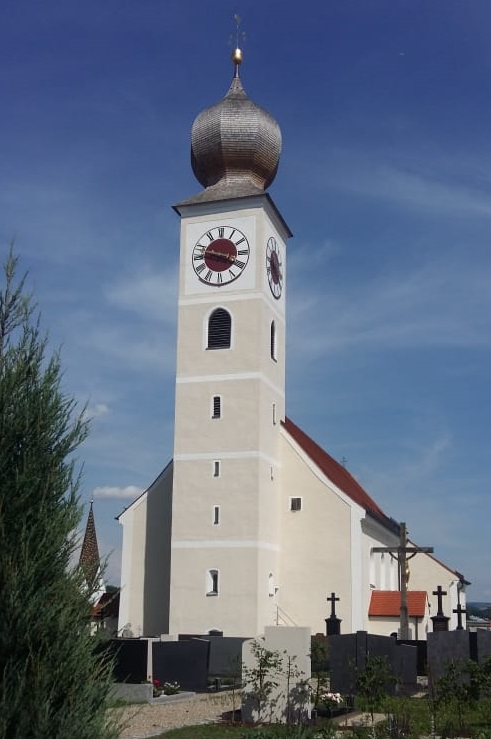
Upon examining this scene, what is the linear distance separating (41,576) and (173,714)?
379 inches

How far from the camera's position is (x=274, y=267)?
30.0 meters

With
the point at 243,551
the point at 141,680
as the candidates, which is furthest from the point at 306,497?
the point at 141,680

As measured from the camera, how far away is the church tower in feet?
87.0

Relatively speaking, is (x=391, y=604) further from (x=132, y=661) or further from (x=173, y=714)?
(x=173, y=714)

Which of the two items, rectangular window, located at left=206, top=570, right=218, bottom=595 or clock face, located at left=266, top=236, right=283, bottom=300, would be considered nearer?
rectangular window, located at left=206, top=570, right=218, bottom=595

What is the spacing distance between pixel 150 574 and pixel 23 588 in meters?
23.2

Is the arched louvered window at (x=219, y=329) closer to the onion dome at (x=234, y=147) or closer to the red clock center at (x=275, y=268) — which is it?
the red clock center at (x=275, y=268)

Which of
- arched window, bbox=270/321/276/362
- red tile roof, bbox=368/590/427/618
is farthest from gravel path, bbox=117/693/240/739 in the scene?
arched window, bbox=270/321/276/362

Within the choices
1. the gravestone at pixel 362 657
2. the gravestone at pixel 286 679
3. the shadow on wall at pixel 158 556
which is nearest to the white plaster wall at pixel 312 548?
the shadow on wall at pixel 158 556

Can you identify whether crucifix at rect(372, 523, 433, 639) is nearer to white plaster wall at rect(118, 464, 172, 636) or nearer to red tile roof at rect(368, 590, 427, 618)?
red tile roof at rect(368, 590, 427, 618)

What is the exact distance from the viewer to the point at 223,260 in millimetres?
29031

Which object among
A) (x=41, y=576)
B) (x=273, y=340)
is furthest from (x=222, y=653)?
(x=41, y=576)

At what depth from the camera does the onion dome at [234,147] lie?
30.1m

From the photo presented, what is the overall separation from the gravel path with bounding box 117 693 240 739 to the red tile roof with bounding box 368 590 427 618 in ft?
40.7
